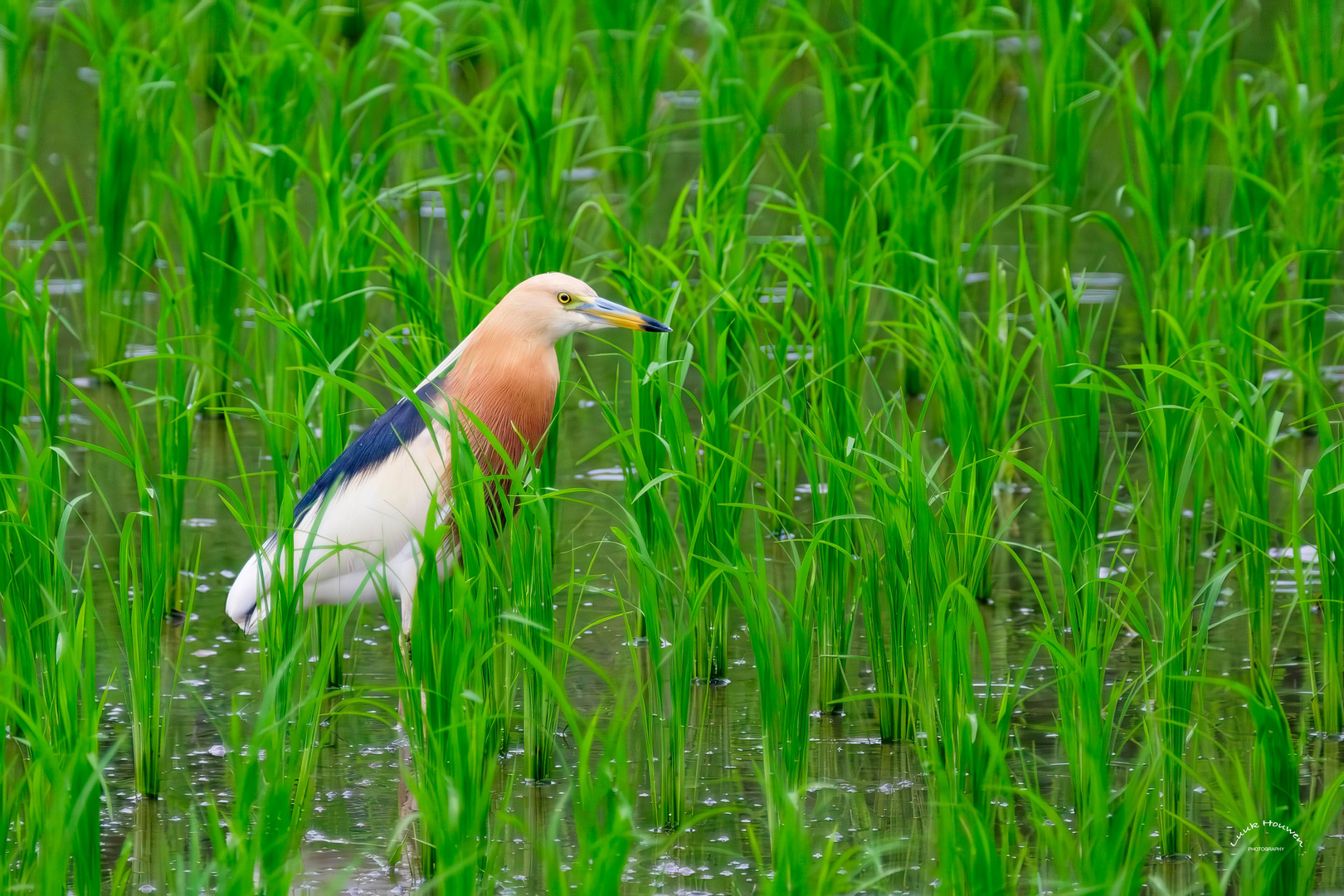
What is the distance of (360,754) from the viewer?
11.7ft

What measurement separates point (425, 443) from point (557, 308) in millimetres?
372

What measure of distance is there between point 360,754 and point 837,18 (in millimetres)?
5130

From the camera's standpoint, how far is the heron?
11.7 feet

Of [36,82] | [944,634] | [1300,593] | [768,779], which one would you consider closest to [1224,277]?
[1300,593]

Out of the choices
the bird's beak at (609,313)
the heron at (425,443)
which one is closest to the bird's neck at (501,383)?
the heron at (425,443)

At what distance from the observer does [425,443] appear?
11.8ft

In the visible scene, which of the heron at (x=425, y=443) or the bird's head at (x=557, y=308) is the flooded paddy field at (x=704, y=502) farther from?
the bird's head at (x=557, y=308)

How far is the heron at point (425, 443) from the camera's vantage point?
357 centimetres

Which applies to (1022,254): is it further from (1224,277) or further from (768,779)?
(768,779)

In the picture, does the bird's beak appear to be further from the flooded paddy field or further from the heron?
the flooded paddy field

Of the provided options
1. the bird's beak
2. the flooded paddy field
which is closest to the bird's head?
the bird's beak

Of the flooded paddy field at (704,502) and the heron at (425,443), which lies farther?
the heron at (425,443)

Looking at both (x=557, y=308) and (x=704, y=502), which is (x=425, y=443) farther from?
(x=704, y=502)

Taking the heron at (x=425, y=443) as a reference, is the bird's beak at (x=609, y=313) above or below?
above
